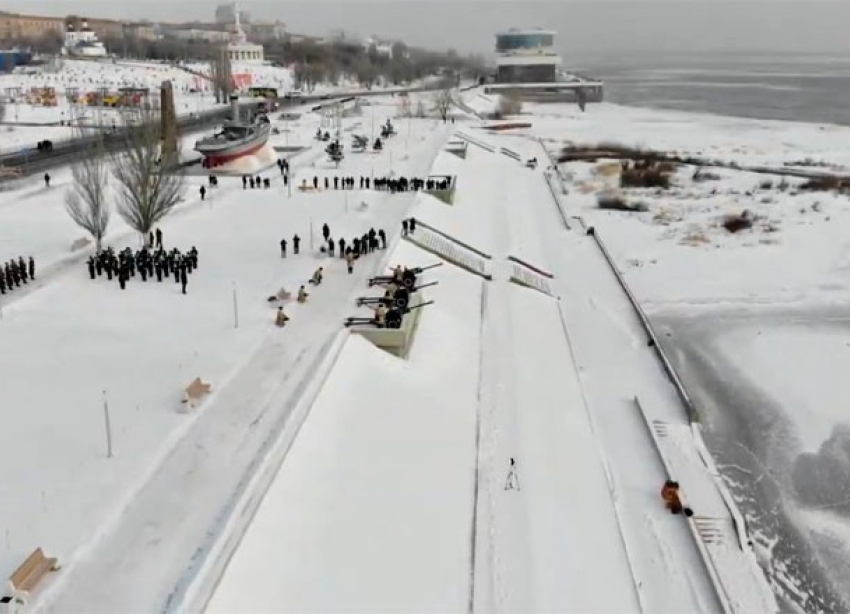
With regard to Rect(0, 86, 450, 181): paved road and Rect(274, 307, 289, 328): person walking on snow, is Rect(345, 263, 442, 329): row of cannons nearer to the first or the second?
Rect(274, 307, 289, 328): person walking on snow

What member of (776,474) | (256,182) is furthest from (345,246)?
(256,182)

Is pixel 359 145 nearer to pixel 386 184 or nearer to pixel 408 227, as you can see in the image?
pixel 386 184

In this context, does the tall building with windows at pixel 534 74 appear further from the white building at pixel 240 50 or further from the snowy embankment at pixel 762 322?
the snowy embankment at pixel 762 322

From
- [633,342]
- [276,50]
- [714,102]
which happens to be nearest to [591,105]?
[714,102]

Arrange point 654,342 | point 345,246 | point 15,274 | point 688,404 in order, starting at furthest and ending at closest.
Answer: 1. point 345,246
2. point 654,342
3. point 15,274
4. point 688,404

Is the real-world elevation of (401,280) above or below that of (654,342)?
above

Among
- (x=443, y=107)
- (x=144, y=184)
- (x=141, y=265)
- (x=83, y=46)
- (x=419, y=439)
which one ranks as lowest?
(x=419, y=439)

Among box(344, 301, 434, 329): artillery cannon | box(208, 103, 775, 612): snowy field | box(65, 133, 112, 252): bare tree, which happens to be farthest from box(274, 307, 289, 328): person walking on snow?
box(65, 133, 112, 252): bare tree
